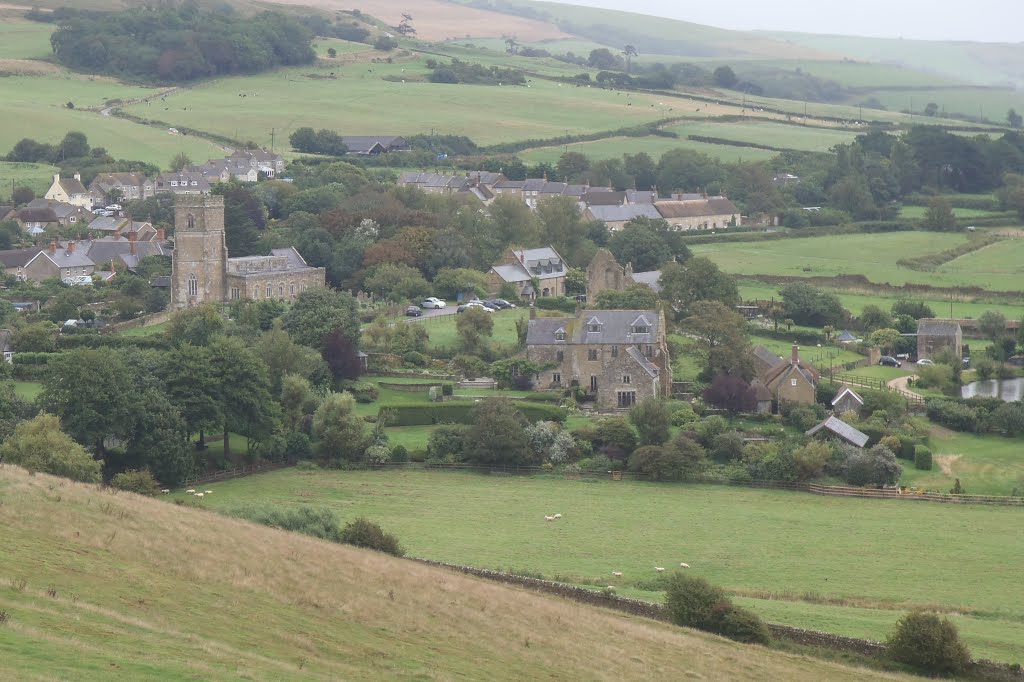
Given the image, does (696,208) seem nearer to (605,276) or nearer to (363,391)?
(605,276)

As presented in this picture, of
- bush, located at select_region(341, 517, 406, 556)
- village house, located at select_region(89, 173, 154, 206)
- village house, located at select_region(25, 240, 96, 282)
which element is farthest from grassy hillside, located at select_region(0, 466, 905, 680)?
village house, located at select_region(89, 173, 154, 206)

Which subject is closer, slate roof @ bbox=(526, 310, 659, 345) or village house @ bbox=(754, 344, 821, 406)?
village house @ bbox=(754, 344, 821, 406)

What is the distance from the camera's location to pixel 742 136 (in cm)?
15388

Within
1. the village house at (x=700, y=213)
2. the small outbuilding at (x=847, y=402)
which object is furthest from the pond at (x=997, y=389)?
the village house at (x=700, y=213)

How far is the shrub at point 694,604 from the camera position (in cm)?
3503

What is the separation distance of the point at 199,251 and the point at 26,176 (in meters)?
41.5

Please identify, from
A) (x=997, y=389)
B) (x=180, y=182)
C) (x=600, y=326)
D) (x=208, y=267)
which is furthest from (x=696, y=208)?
(x=600, y=326)

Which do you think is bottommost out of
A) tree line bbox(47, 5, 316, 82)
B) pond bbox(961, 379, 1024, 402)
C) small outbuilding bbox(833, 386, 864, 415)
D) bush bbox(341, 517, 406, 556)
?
pond bbox(961, 379, 1024, 402)

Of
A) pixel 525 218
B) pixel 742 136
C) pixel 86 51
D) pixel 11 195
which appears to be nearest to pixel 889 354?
pixel 525 218

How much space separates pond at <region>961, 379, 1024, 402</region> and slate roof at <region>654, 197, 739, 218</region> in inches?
1903

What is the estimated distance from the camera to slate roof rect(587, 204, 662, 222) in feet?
360

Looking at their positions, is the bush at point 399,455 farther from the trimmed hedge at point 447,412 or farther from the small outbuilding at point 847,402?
the small outbuilding at point 847,402

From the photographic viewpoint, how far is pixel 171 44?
538 ft

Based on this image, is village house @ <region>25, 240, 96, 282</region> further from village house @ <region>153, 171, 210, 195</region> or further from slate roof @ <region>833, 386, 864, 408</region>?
slate roof @ <region>833, 386, 864, 408</region>
